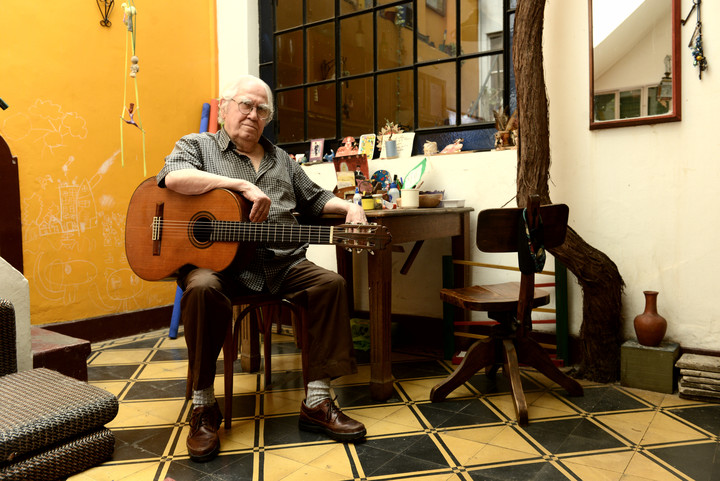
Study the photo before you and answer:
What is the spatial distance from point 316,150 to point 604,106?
71.6 inches

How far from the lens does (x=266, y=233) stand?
1958 mm

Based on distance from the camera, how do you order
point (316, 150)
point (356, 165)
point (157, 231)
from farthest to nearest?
1. point (316, 150)
2. point (356, 165)
3. point (157, 231)

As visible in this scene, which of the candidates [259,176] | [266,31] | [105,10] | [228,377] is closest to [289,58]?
[266,31]

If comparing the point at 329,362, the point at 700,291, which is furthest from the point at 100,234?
the point at 700,291

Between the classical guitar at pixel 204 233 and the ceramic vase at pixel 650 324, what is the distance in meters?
1.23

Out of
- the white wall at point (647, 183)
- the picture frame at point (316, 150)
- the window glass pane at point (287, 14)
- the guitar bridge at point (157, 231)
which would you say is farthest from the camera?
the window glass pane at point (287, 14)

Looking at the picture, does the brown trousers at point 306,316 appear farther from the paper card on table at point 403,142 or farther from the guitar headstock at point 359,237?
the paper card on table at point 403,142

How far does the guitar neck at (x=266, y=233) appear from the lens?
1.95 meters

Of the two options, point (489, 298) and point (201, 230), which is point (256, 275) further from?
point (489, 298)

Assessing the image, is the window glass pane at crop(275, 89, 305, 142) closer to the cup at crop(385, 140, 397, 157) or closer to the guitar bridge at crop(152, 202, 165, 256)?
the cup at crop(385, 140, 397, 157)

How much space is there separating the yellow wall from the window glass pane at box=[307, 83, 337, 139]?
2.97ft

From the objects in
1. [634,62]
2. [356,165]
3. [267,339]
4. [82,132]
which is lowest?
[267,339]

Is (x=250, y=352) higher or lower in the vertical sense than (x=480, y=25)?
lower

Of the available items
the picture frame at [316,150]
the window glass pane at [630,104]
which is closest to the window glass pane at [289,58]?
the picture frame at [316,150]
